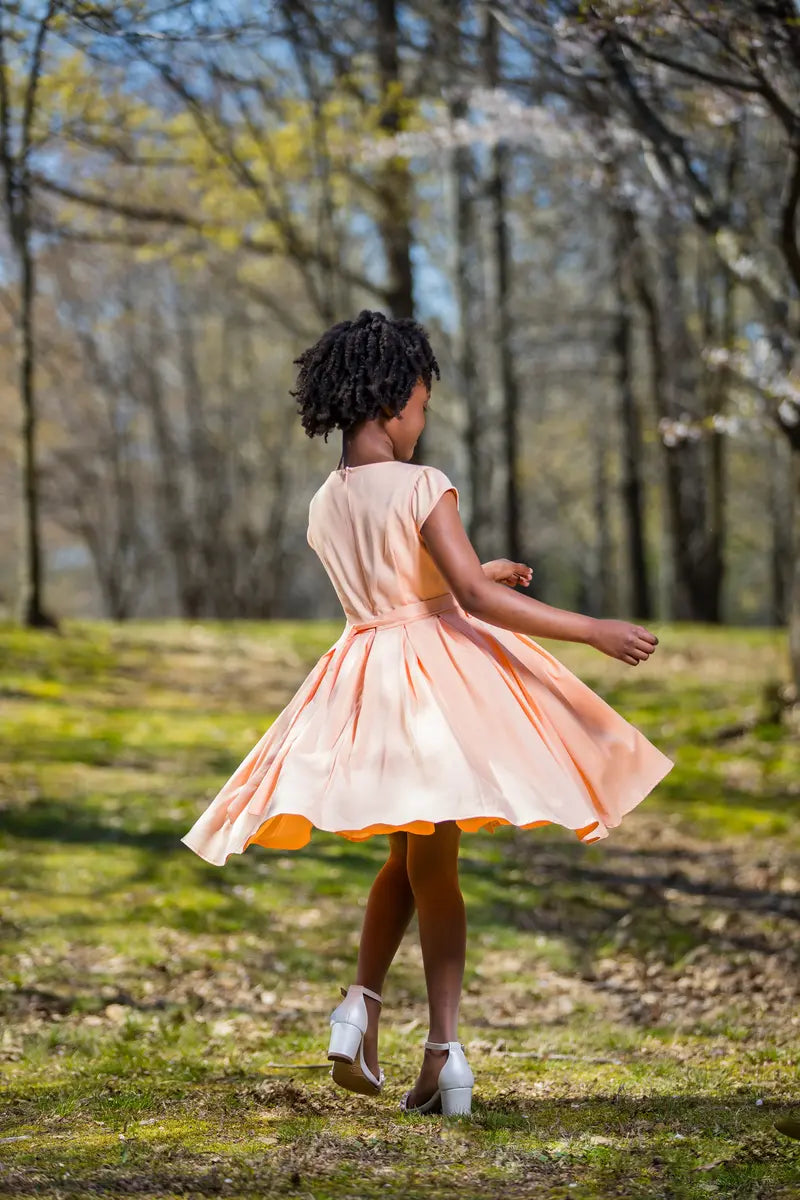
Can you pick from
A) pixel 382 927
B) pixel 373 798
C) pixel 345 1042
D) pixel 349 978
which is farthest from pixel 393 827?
pixel 349 978

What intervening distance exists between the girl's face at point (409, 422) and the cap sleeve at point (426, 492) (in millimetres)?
174

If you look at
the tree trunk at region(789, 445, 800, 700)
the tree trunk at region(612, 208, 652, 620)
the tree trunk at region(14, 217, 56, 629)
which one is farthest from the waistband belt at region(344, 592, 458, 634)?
the tree trunk at region(612, 208, 652, 620)

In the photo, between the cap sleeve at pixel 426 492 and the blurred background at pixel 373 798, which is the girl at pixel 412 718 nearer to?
the cap sleeve at pixel 426 492

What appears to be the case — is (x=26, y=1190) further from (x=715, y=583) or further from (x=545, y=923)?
(x=715, y=583)

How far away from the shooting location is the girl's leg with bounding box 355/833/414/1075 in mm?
3279

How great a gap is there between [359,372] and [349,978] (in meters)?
2.87

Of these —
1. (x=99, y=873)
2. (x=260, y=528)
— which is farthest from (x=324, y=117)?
(x=260, y=528)

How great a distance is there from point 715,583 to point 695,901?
40.9ft

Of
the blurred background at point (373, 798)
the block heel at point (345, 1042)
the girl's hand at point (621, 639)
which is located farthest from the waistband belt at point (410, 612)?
the block heel at point (345, 1042)

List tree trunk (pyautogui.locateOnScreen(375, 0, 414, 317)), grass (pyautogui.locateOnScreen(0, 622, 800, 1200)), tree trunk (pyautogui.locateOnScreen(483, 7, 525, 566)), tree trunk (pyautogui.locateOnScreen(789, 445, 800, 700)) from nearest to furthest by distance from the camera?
grass (pyautogui.locateOnScreen(0, 622, 800, 1200)) < tree trunk (pyautogui.locateOnScreen(789, 445, 800, 700)) < tree trunk (pyautogui.locateOnScreen(375, 0, 414, 317)) < tree trunk (pyautogui.locateOnScreen(483, 7, 525, 566))

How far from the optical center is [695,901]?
6.23 metres

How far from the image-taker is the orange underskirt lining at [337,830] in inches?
117

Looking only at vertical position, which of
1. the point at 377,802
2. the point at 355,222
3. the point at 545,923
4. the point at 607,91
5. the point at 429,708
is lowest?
the point at 545,923

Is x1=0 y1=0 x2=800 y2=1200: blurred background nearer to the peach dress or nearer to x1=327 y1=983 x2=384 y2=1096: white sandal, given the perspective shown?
x1=327 y1=983 x2=384 y2=1096: white sandal
